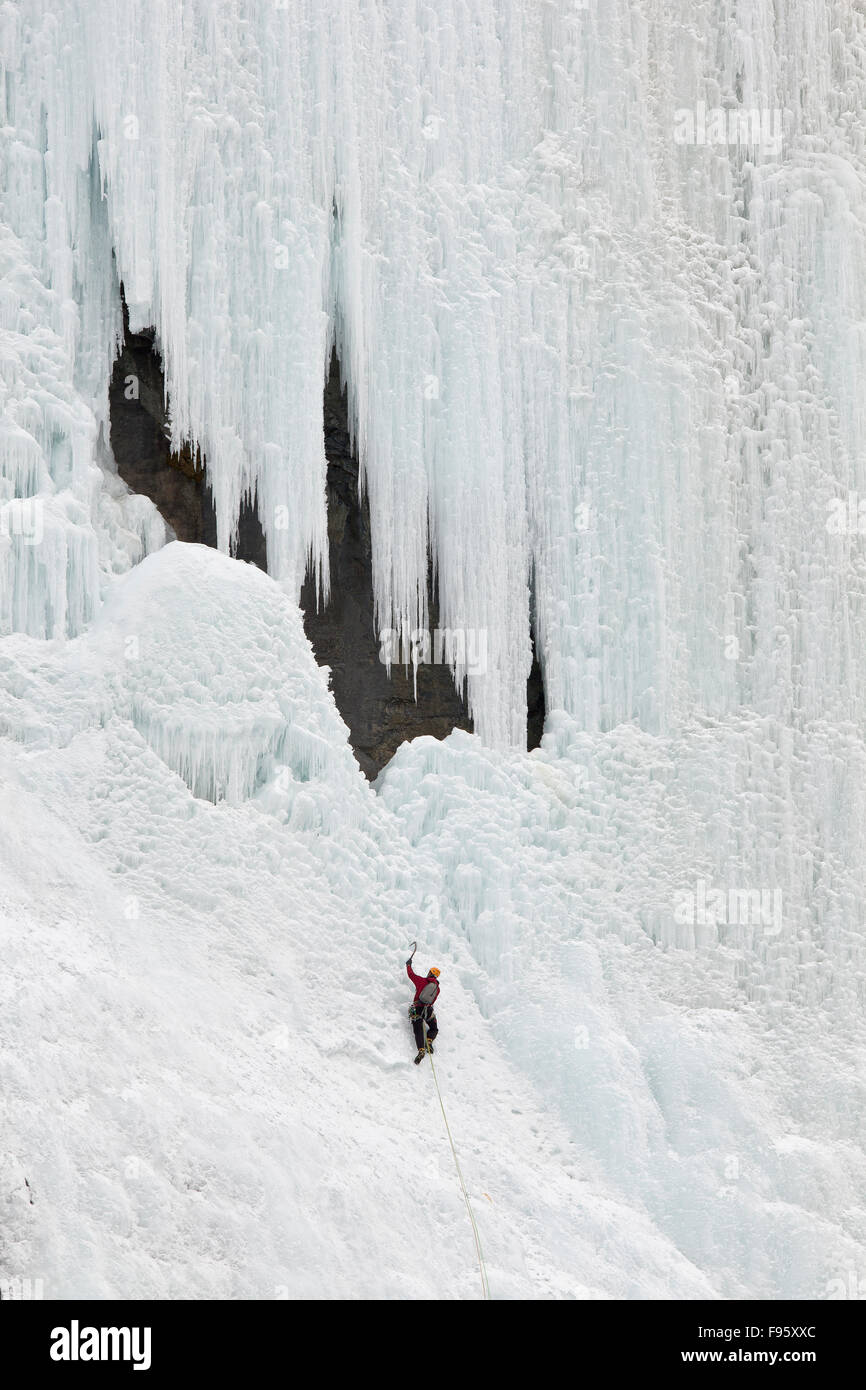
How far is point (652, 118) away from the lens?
1691 centimetres

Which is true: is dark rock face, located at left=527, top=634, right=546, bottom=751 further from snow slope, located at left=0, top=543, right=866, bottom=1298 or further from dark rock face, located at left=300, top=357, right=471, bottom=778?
dark rock face, located at left=300, top=357, right=471, bottom=778

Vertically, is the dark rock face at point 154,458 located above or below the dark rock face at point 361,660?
above

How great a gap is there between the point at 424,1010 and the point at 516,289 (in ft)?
23.8

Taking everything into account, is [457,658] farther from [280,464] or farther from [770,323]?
[770,323]

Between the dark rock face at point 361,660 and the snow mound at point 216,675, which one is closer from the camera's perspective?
the snow mound at point 216,675

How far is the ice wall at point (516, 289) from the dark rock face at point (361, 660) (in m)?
0.24

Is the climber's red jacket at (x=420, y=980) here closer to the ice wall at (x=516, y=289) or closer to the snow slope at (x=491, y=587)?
the snow slope at (x=491, y=587)

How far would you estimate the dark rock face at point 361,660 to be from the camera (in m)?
16.0

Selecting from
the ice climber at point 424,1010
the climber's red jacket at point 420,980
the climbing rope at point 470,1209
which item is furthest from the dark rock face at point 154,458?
the climbing rope at point 470,1209

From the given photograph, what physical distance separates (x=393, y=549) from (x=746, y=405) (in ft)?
13.1

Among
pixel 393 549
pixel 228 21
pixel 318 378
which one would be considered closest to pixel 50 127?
pixel 228 21

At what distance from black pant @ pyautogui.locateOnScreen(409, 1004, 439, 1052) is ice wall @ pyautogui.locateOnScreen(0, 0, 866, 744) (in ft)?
9.74

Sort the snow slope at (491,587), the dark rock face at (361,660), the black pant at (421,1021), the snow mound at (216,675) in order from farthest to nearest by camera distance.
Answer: the dark rock face at (361,660) < the snow mound at (216,675) < the black pant at (421,1021) < the snow slope at (491,587)

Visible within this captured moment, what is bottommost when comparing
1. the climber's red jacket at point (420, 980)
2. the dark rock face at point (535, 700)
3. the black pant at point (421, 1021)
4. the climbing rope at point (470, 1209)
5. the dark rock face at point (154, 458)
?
the climbing rope at point (470, 1209)
